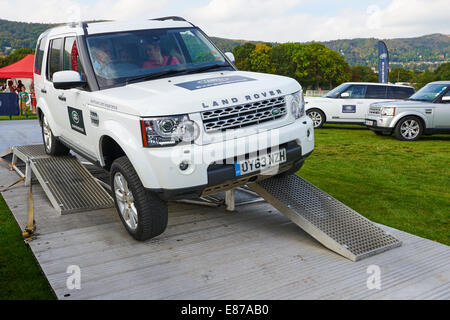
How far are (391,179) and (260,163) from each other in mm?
3832

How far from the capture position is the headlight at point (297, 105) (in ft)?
14.0

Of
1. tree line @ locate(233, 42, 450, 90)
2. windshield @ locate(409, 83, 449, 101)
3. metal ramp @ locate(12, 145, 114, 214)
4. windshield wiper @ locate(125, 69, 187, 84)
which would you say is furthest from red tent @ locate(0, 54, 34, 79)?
tree line @ locate(233, 42, 450, 90)

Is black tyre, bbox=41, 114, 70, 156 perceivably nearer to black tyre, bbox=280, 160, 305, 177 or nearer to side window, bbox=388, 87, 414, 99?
black tyre, bbox=280, 160, 305, 177

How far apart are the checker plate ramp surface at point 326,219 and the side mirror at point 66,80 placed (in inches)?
85.7

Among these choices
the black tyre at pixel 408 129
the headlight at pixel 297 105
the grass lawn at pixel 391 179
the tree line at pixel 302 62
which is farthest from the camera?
the tree line at pixel 302 62

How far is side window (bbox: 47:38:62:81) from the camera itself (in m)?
5.67

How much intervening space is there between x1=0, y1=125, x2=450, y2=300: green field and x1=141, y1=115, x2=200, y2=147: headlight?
1.46 meters

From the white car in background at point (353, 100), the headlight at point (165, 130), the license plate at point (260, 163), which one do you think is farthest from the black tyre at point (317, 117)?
the headlight at point (165, 130)

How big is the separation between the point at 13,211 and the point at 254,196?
10.1 ft

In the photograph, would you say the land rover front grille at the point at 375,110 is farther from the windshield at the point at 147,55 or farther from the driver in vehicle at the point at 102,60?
the driver in vehicle at the point at 102,60

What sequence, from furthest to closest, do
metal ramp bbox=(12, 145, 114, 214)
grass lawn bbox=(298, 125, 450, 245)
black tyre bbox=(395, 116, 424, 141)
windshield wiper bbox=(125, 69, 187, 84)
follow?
black tyre bbox=(395, 116, 424, 141) < metal ramp bbox=(12, 145, 114, 214) < grass lawn bbox=(298, 125, 450, 245) < windshield wiper bbox=(125, 69, 187, 84)

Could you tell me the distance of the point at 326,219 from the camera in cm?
422

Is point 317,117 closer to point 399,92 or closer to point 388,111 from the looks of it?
point 399,92

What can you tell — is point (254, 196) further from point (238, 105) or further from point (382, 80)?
point (382, 80)
